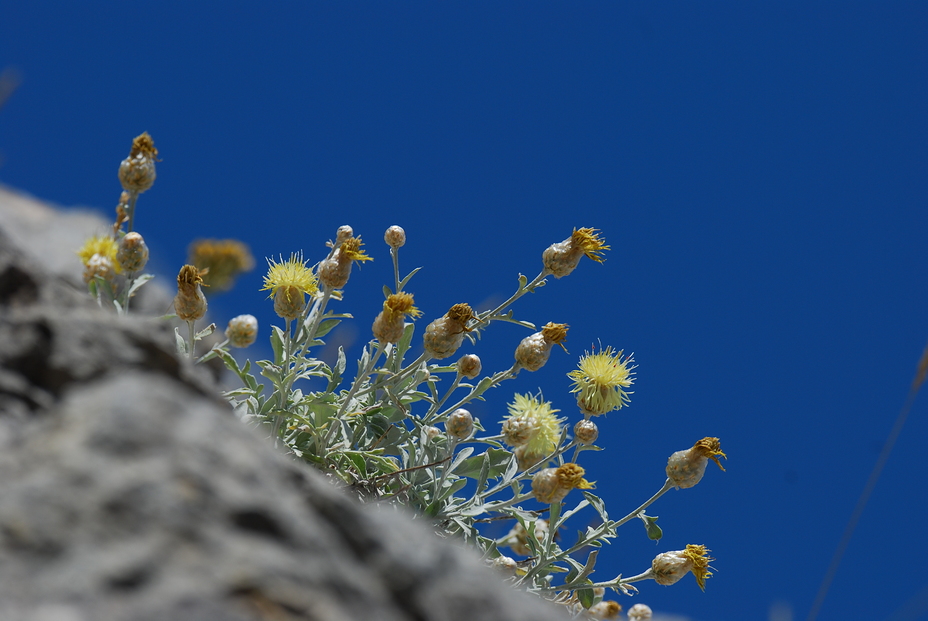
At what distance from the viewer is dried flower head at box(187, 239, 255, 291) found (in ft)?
31.1

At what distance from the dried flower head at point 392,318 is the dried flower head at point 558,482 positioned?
0.80 m

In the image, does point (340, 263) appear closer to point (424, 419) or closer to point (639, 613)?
point (424, 419)

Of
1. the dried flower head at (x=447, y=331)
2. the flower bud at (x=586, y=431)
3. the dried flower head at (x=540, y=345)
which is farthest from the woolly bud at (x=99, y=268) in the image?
the flower bud at (x=586, y=431)

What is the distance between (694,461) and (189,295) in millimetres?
2002

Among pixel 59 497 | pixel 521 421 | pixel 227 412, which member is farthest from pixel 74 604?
pixel 521 421

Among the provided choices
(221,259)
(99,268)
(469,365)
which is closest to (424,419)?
(469,365)

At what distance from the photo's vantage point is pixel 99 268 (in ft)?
10.2

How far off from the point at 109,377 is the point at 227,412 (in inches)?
7.8

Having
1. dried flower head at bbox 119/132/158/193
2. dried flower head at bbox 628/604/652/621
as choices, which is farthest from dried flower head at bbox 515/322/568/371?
dried flower head at bbox 119/132/158/193

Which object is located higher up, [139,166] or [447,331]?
[139,166]

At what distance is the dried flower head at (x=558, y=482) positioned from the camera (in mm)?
2721

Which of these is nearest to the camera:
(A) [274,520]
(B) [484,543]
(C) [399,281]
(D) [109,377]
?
(A) [274,520]

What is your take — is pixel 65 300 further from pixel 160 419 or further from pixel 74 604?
pixel 74 604

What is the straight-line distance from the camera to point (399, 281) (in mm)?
3674
